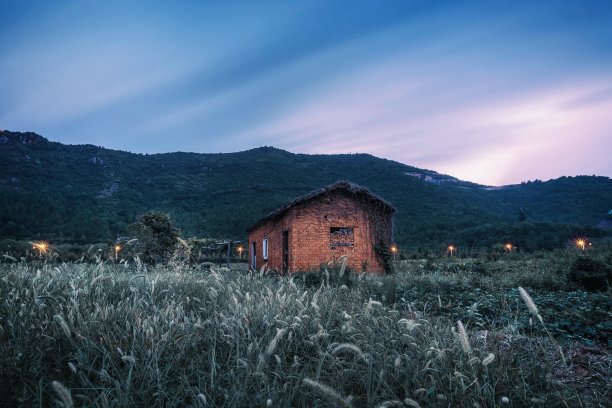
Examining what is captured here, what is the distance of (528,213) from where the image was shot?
63000 millimetres

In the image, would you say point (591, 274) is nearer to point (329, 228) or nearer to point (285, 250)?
point (329, 228)

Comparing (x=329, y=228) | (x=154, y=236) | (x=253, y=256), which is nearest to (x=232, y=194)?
(x=253, y=256)

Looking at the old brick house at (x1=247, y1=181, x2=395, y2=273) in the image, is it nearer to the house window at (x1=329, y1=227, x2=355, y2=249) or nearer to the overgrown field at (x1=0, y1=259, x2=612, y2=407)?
the house window at (x1=329, y1=227, x2=355, y2=249)

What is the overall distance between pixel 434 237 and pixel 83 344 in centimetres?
4618

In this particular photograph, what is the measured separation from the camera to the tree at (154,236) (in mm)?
17344

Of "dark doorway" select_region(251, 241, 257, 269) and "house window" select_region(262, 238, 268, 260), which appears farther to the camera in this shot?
"dark doorway" select_region(251, 241, 257, 269)

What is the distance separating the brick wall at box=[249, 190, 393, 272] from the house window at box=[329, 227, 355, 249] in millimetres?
53

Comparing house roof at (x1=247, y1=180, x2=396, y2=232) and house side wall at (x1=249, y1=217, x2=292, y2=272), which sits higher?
house roof at (x1=247, y1=180, x2=396, y2=232)

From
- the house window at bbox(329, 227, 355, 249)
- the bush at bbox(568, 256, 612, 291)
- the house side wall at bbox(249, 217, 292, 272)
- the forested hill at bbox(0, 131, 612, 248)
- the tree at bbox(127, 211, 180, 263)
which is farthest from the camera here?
the forested hill at bbox(0, 131, 612, 248)

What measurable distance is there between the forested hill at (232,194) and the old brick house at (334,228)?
26.3 metres

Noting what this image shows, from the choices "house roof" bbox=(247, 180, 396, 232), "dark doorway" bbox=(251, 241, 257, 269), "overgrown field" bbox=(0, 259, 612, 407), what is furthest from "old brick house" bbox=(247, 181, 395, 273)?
"overgrown field" bbox=(0, 259, 612, 407)

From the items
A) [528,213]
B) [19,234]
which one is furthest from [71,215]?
[528,213]

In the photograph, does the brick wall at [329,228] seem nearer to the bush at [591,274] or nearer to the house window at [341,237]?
the house window at [341,237]

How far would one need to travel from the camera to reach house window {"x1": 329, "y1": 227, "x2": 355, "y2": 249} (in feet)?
52.5
